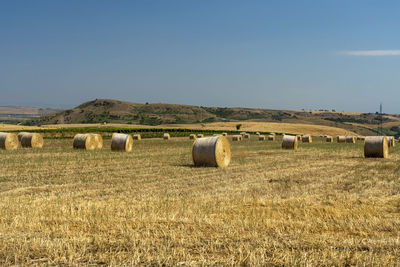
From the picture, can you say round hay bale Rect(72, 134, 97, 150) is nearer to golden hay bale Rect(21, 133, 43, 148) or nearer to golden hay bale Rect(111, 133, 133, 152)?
golden hay bale Rect(111, 133, 133, 152)

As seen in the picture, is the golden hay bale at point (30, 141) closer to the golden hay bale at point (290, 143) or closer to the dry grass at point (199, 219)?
the dry grass at point (199, 219)

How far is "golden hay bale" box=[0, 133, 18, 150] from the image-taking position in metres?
32.3

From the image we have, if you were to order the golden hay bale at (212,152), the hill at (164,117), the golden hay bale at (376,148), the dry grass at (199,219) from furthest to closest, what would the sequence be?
the hill at (164,117)
the golden hay bale at (376,148)
the golden hay bale at (212,152)
the dry grass at (199,219)

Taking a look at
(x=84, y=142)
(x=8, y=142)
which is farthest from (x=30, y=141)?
(x=84, y=142)

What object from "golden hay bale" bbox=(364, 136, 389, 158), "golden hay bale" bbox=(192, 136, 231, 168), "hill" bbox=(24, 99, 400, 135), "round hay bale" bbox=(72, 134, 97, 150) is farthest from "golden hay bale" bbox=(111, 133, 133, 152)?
"hill" bbox=(24, 99, 400, 135)

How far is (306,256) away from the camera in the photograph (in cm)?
627

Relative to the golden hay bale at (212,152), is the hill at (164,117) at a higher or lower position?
higher

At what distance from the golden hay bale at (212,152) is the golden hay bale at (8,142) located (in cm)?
1756

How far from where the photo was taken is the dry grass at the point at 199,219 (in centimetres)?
642

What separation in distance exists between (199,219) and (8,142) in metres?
27.7

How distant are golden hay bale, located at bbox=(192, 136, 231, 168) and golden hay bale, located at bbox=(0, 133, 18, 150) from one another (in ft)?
57.6

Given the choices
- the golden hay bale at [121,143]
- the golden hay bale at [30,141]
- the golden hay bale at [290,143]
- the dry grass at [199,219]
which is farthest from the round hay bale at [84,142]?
the dry grass at [199,219]

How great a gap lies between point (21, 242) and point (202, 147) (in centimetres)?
1483

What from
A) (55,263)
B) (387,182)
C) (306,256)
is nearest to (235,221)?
(306,256)
